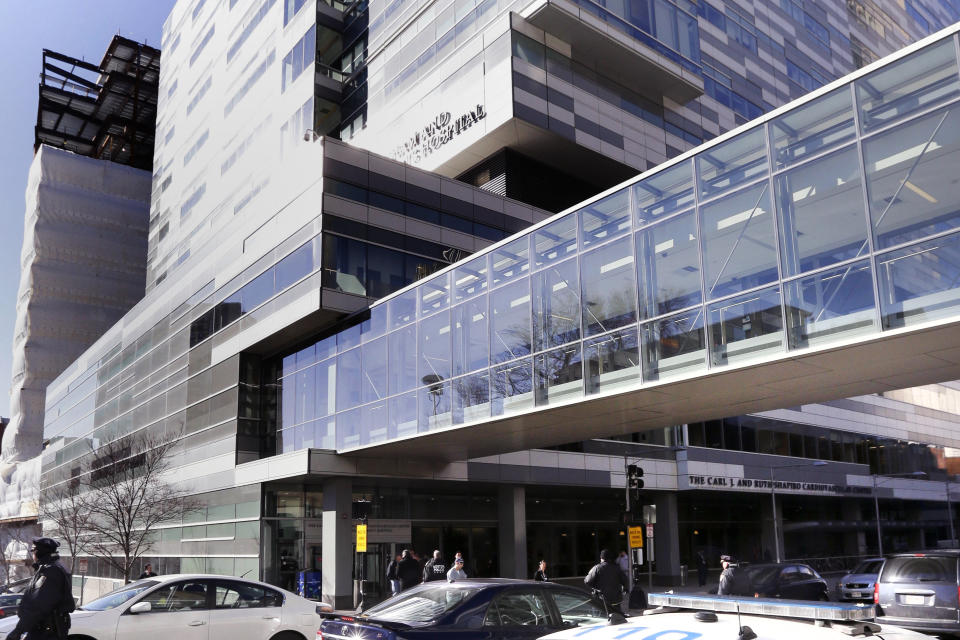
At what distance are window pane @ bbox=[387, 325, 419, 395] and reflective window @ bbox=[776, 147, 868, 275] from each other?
12354mm

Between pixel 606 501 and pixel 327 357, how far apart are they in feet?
54.9

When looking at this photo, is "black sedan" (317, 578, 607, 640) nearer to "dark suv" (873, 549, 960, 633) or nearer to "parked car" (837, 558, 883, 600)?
"dark suv" (873, 549, 960, 633)

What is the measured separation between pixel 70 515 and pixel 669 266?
117 feet

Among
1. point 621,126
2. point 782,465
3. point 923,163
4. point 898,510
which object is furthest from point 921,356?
point 898,510

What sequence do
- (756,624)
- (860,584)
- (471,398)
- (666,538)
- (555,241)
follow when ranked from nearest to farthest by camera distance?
(756,624), (555,241), (471,398), (860,584), (666,538)

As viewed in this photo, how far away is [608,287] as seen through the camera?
18.8 metres

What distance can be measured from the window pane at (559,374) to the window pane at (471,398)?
205 cm

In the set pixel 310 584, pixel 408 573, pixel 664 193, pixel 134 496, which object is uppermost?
pixel 664 193

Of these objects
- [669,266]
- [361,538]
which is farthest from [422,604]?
[361,538]

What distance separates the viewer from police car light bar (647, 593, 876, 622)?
3773 millimetres

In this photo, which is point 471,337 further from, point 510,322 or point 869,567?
point 869,567

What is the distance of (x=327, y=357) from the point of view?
3095 centimetres

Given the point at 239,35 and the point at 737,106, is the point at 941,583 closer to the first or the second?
the point at 737,106

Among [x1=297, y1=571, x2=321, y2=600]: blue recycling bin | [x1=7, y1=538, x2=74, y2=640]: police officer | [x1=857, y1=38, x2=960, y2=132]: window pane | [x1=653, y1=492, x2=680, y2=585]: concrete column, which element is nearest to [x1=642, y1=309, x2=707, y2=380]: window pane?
[x1=857, y1=38, x2=960, y2=132]: window pane
